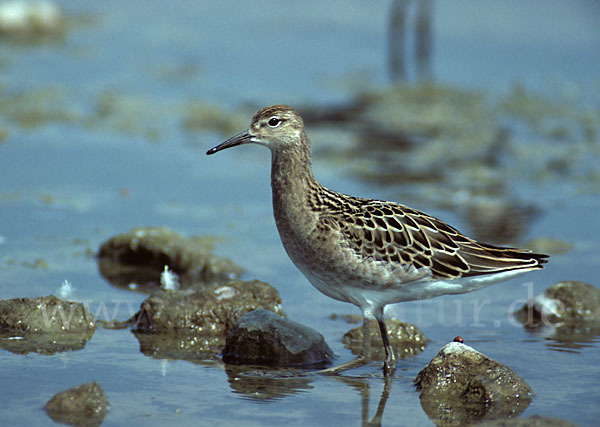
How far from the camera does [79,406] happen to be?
5.29 metres

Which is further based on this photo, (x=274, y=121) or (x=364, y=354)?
(x=274, y=121)

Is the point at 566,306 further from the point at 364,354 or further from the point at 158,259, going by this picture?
the point at 158,259

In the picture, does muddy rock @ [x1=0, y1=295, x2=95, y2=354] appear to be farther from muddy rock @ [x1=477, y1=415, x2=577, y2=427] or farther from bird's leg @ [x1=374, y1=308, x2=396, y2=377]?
muddy rock @ [x1=477, y1=415, x2=577, y2=427]

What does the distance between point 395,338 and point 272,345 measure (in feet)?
3.39

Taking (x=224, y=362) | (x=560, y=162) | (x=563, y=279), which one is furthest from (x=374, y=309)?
(x=560, y=162)

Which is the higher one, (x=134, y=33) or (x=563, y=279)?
(x=134, y=33)

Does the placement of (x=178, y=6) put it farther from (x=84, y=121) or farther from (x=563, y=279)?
(x=563, y=279)

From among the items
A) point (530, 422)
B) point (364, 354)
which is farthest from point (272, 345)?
point (530, 422)

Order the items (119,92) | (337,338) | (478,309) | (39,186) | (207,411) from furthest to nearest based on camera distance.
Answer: (119,92), (39,186), (478,309), (337,338), (207,411)

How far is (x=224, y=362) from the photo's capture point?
6.46 m

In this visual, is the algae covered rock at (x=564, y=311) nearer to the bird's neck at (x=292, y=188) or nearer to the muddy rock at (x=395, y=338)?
the muddy rock at (x=395, y=338)

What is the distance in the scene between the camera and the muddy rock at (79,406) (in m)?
5.21

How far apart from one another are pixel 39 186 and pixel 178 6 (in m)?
10.7

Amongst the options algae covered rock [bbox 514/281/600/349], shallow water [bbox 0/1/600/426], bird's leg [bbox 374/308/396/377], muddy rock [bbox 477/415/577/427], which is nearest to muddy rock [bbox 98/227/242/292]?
shallow water [bbox 0/1/600/426]
